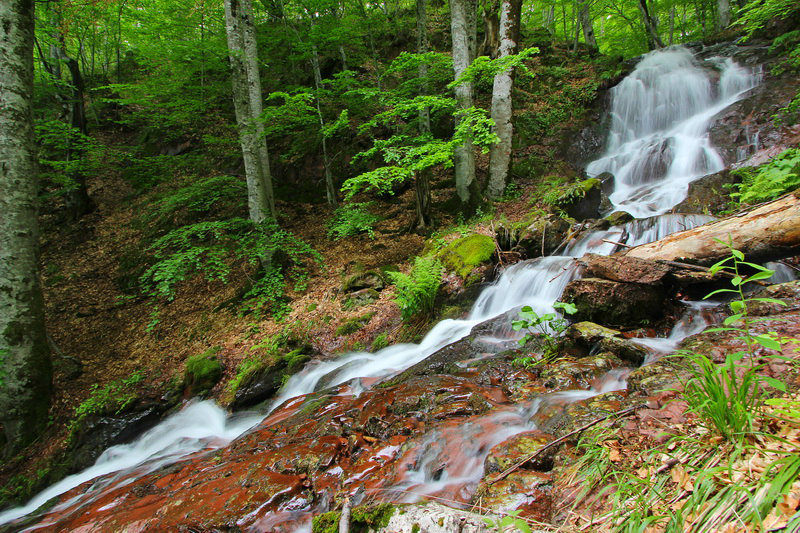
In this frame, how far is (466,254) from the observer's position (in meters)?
6.79

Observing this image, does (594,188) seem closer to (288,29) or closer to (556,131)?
(556,131)

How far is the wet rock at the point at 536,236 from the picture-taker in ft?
21.4

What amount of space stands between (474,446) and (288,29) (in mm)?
12675

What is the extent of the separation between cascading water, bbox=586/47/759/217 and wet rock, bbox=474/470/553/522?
7310 mm

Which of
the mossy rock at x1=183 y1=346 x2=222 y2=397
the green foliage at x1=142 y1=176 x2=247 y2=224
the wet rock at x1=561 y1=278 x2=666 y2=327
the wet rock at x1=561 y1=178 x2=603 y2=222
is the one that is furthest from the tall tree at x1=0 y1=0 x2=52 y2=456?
the wet rock at x1=561 y1=178 x2=603 y2=222

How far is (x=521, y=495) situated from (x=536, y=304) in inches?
145

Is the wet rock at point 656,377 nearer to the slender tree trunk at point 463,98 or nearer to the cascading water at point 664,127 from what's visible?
the cascading water at point 664,127

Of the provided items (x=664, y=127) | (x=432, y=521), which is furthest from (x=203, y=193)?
(x=664, y=127)

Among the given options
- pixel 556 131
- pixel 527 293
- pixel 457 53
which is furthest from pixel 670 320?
pixel 556 131

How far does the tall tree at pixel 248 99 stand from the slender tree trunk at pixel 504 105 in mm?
5516

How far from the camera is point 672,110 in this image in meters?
10.5

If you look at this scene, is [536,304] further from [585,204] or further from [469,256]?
[585,204]

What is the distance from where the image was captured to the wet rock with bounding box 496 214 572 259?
652cm

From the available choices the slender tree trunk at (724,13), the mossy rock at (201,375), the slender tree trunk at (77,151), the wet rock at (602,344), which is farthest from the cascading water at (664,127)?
the slender tree trunk at (77,151)
